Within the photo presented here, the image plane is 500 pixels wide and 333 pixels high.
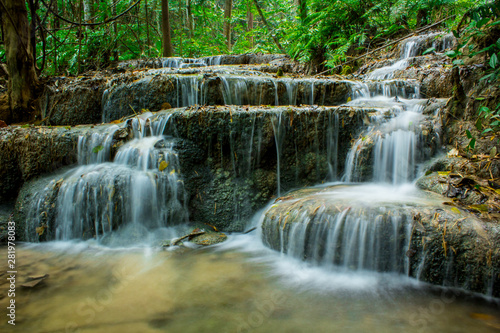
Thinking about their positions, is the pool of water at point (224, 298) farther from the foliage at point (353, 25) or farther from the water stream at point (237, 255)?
the foliage at point (353, 25)

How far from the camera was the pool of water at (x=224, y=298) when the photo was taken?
2.37 m

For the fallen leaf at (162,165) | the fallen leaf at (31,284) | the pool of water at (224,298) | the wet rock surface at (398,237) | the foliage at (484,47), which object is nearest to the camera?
the pool of water at (224,298)

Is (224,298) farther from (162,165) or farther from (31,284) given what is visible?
(162,165)

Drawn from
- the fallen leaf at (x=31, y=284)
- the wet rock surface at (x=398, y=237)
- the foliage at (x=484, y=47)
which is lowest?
the fallen leaf at (x=31, y=284)

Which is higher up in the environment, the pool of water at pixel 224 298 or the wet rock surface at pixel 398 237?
the wet rock surface at pixel 398 237

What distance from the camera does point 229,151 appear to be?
4.82 meters

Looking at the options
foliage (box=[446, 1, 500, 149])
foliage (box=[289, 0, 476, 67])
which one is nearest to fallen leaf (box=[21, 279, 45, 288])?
foliage (box=[446, 1, 500, 149])

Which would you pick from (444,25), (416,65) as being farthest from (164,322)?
(444,25)

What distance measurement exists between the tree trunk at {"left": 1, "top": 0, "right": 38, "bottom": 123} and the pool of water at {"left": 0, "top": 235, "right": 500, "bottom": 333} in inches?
166

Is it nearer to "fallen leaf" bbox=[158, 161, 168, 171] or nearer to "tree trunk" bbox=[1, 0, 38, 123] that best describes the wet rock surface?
"fallen leaf" bbox=[158, 161, 168, 171]

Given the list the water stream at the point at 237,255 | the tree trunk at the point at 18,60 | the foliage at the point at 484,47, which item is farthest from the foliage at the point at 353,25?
the tree trunk at the point at 18,60

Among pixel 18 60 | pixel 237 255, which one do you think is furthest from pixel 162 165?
pixel 18 60

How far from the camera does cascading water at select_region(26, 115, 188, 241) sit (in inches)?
166

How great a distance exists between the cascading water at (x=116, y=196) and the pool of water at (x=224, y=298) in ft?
2.07
